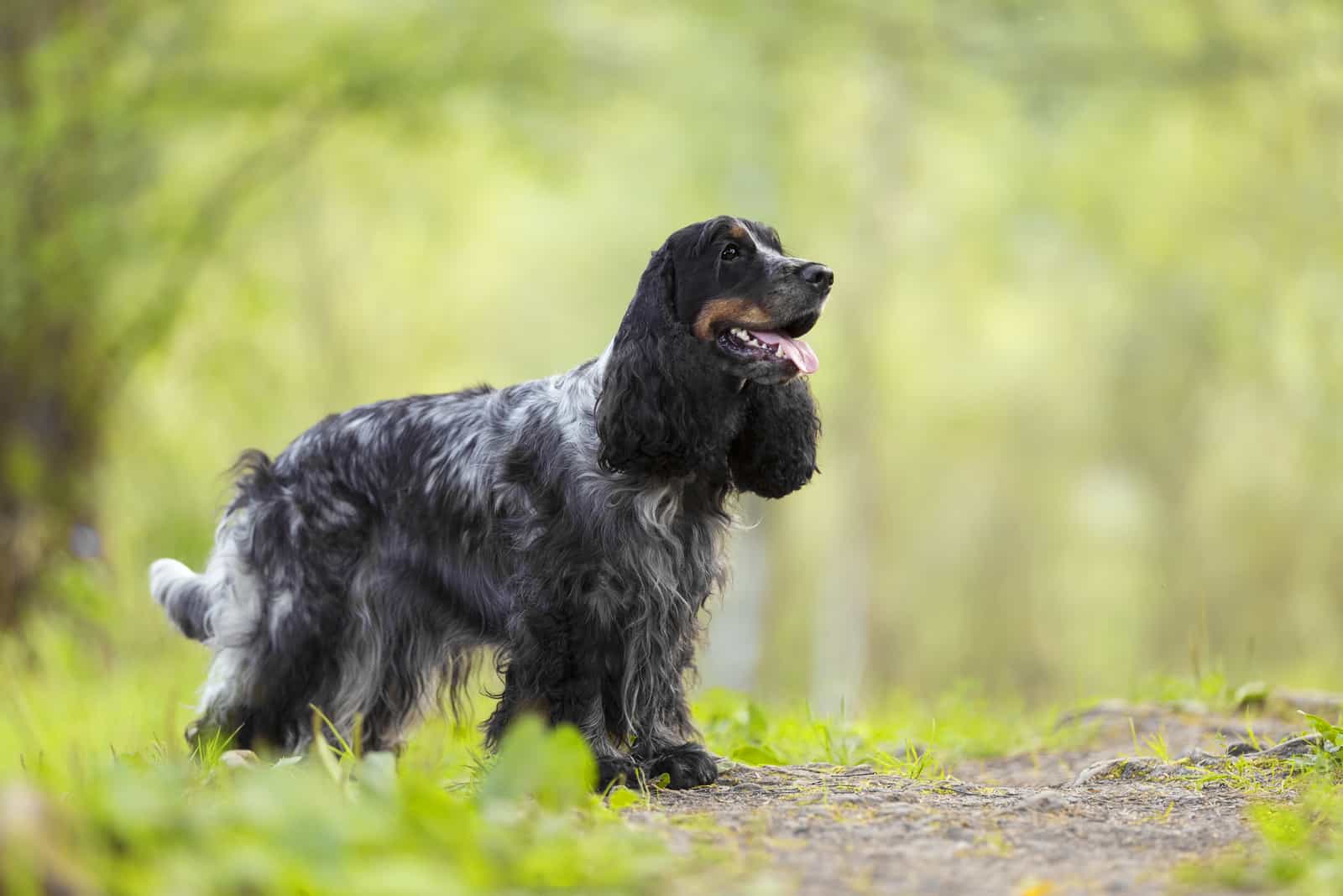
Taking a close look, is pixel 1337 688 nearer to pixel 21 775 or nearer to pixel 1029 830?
pixel 1029 830

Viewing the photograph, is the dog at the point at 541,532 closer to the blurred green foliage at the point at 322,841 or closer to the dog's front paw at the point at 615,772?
the dog's front paw at the point at 615,772

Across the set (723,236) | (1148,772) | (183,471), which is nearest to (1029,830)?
(1148,772)

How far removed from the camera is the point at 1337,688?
21.9ft

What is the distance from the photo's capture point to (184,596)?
16.4ft

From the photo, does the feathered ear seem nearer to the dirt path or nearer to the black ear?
the black ear

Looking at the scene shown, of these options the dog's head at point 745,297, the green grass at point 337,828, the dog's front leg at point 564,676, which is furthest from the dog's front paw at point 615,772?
the dog's head at point 745,297

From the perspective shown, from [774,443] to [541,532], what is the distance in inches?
30.2

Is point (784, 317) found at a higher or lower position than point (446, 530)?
higher

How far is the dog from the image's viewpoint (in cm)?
405

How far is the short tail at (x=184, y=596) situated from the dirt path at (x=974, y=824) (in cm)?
200

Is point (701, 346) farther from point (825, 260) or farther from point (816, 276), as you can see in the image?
point (825, 260)

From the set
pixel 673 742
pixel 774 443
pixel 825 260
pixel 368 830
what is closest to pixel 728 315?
pixel 774 443

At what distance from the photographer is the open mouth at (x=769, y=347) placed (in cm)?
401

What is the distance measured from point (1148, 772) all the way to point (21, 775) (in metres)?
3.15
